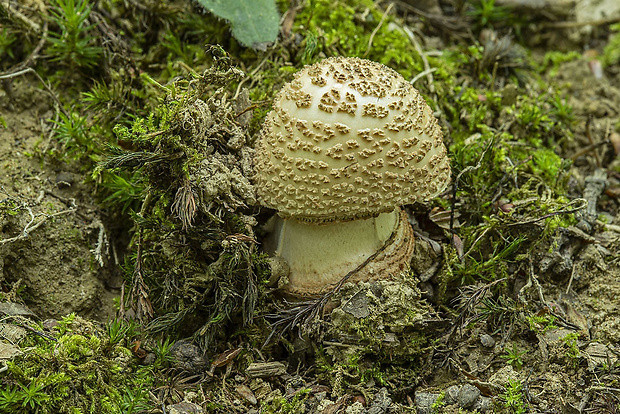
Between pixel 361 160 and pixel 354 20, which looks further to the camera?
pixel 354 20

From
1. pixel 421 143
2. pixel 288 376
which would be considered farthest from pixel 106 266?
pixel 421 143

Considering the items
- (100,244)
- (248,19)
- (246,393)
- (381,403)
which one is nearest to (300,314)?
(246,393)

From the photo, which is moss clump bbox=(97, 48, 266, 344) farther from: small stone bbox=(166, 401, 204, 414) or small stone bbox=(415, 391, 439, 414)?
small stone bbox=(415, 391, 439, 414)

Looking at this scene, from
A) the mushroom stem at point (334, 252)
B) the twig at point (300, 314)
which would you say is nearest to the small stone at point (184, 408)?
the twig at point (300, 314)

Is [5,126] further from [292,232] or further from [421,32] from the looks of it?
[421,32]

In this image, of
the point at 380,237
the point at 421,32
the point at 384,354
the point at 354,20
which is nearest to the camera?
the point at 384,354

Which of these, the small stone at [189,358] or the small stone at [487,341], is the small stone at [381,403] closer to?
the small stone at [487,341]

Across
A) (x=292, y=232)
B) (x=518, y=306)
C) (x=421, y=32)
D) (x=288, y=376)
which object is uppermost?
(x=421, y=32)
